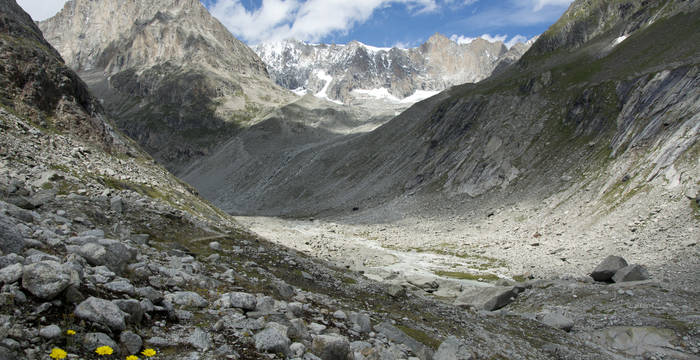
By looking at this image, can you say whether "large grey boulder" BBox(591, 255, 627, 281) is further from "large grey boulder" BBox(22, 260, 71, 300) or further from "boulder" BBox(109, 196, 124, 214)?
Result: "large grey boulder" BBox(22, 260, 71, 300)

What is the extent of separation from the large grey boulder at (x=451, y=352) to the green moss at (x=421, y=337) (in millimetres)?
477

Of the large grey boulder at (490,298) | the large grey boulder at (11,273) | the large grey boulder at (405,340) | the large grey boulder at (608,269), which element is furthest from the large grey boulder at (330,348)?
the large grey boulder at (608,269)

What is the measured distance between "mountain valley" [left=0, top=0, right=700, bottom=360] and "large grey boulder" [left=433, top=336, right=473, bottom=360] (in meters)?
0.07

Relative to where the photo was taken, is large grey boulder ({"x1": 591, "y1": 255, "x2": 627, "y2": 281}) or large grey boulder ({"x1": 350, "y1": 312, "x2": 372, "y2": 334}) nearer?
large grey boulder ({"x1": 350, "y1": 312, "x2": 372, "y2": 334})

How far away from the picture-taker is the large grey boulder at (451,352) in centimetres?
1111

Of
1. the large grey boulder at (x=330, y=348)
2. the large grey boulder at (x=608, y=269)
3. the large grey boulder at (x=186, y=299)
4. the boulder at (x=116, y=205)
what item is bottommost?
the boulder at (x=116, y=205)

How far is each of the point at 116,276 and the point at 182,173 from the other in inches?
7231

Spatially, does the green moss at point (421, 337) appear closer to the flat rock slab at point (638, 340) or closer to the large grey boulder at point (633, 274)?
the flat rock slab at point (638, 340)

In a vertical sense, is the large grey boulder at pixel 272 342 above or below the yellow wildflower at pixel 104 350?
above

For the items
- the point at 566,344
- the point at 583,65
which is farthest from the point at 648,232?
the point at 583,65

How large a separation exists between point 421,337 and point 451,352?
1.40 m

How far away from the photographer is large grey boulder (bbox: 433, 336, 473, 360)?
11.1 metres

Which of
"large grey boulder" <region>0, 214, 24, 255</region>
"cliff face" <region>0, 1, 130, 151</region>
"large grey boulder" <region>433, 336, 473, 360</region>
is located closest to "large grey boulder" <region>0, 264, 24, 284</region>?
"large grey boulder" <region>0, 214, 24, 255</region>

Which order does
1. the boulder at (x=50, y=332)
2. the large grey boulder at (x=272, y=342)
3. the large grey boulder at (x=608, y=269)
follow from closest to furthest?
the boulder at (x=50, y=332)
the large grey boulder at (x=272, y=342)
the large grey boulder at (x=608, y=269)
